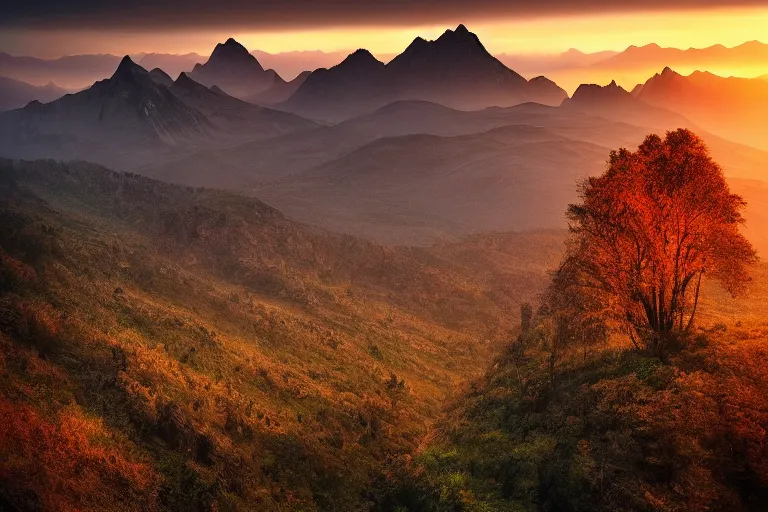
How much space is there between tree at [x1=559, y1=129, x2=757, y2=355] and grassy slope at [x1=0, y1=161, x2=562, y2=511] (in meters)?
13.6

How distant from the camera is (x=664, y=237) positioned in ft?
73.8

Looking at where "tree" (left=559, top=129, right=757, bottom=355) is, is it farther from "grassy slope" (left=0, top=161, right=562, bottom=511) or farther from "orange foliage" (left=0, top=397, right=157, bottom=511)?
"orange foliage" (left=0, top=397, right=157, bottom=511)

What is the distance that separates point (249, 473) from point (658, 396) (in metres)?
14.9

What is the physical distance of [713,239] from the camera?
74.4ft

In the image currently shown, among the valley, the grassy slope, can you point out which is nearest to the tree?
the valley

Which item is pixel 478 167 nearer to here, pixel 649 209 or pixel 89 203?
pixel 89 203

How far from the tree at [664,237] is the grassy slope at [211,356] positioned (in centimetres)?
1365

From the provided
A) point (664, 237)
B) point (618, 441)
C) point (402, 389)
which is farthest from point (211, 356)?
point (664, 237)

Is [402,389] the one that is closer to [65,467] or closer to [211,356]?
[211,356]

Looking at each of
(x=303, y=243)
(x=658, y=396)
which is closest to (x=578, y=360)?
(x=658, y=396)

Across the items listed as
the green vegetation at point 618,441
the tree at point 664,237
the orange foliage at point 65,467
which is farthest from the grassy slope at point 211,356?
the tree at point 664,237

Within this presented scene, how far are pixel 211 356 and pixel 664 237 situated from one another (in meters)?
22.7

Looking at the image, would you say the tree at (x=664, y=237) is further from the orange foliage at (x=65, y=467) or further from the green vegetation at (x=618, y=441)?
the orange foliage at (x=65, y=467)

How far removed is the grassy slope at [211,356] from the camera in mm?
18094
